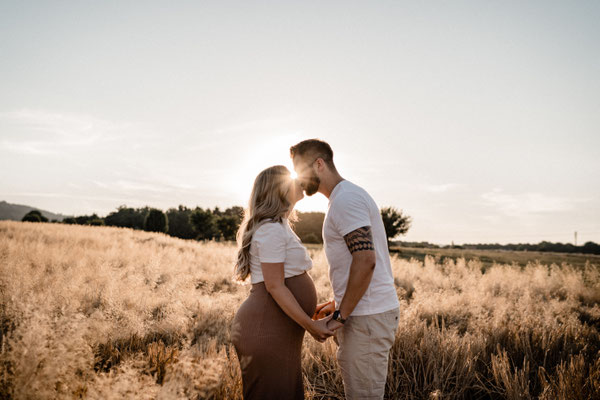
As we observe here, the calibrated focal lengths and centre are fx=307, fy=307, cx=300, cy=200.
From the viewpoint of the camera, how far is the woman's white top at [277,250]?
7.70 ft

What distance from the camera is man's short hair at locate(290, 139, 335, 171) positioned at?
8.98ft

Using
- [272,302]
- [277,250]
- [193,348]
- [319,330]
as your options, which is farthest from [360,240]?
[193,348]

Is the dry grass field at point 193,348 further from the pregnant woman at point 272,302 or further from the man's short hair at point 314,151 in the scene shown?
the man's short hair at point 314,151

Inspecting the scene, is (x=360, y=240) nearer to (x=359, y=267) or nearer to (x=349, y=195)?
(x=359, y=267)

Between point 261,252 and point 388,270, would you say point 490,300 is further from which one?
point 261,252

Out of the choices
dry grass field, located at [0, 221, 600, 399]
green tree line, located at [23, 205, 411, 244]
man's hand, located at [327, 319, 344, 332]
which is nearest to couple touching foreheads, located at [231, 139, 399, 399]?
man's hand, located at [327, 319, 344, 332]

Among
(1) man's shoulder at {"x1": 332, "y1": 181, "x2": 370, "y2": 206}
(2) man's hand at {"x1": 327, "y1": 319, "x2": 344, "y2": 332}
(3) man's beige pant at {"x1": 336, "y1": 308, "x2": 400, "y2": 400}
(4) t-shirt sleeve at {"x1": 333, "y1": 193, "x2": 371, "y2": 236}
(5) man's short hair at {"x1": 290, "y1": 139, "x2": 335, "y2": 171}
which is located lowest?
(3) man's beige pant at {"x1": 336, "y1": 308, "x2": 400, "y2": 400}

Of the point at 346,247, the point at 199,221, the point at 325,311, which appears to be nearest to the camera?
the point at 346,247

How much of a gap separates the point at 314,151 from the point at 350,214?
698 mm

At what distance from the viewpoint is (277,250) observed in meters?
2.35

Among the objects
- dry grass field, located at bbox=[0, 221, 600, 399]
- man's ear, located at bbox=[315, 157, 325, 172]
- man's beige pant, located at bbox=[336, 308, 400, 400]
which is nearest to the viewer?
dry grass field, located at bbox=[0, 221, 600, 399]

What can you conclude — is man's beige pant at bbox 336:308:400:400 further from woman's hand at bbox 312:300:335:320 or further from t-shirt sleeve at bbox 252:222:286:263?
t-shirt sleeve at bbox 252:222:286:263

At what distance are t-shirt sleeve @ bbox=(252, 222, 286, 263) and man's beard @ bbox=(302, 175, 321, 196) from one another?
499 millimetres

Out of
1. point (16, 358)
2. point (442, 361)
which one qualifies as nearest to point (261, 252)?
point (16, 358)
